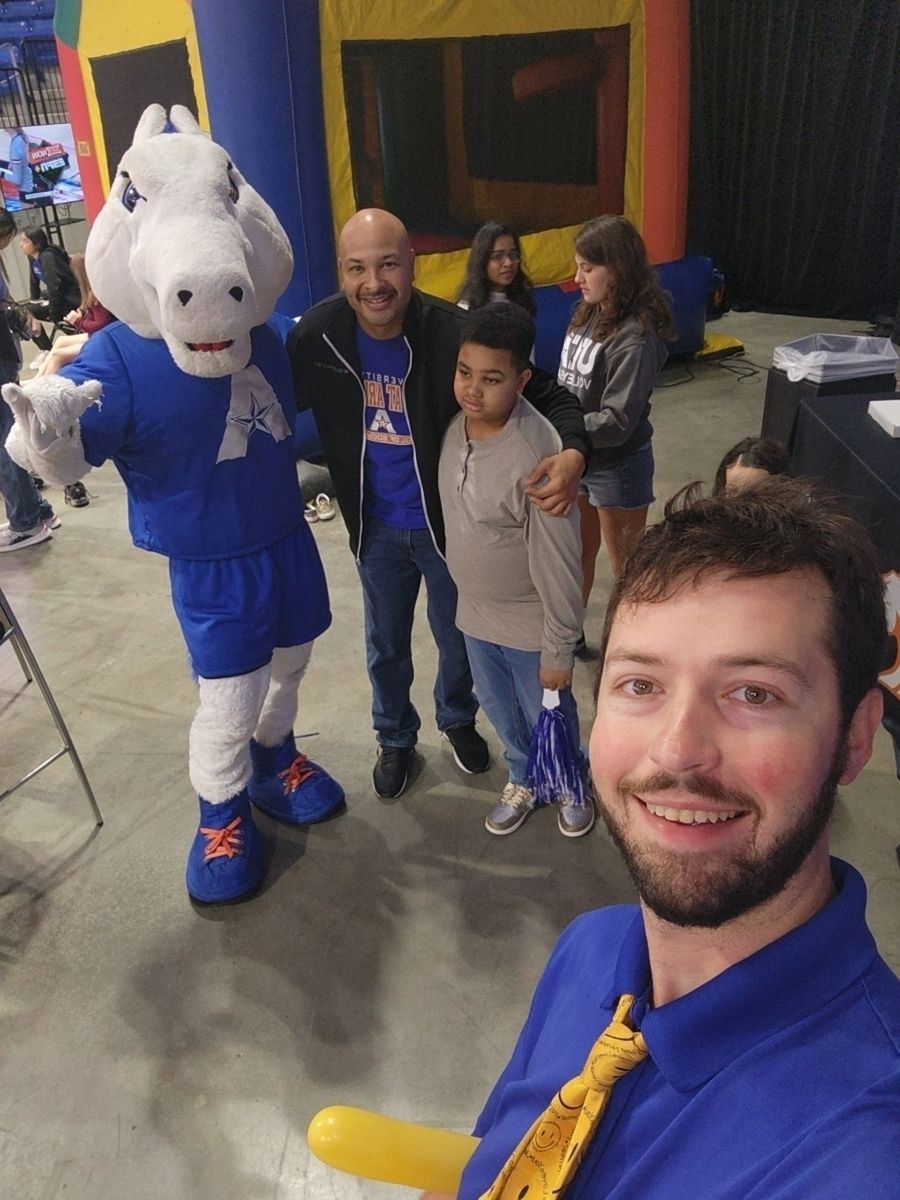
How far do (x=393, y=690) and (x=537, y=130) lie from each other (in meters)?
3.93

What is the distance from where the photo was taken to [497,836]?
2.41 meters

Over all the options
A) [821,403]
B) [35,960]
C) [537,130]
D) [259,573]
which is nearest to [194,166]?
[259,573]

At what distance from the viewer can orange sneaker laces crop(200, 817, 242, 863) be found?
2227mm

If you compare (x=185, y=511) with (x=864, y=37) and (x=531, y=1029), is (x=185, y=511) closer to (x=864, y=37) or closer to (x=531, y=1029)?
(x=531, y=1029)

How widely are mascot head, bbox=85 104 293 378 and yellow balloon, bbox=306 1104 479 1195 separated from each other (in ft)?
4.42

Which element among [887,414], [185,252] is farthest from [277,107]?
[887,414]

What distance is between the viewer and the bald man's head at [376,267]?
1.87 metres

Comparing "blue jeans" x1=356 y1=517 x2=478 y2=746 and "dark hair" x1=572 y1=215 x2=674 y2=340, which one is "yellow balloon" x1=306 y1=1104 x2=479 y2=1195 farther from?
"dark hair" x1=572 y1=215 x2=674 y2=340

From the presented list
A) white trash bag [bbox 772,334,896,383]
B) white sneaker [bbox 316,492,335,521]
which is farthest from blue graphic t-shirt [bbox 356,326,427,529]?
white trash bag [bbox 772,334,896,383]

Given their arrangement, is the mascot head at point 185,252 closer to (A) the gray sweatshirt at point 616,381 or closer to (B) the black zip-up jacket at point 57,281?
(A) the gray sweatshirt at point 616,381

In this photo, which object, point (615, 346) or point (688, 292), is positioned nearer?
point (615, 346)

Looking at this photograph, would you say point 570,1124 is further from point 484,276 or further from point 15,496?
point 15,496

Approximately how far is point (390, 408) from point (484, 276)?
1114 mm

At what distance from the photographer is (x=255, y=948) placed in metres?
2.12
